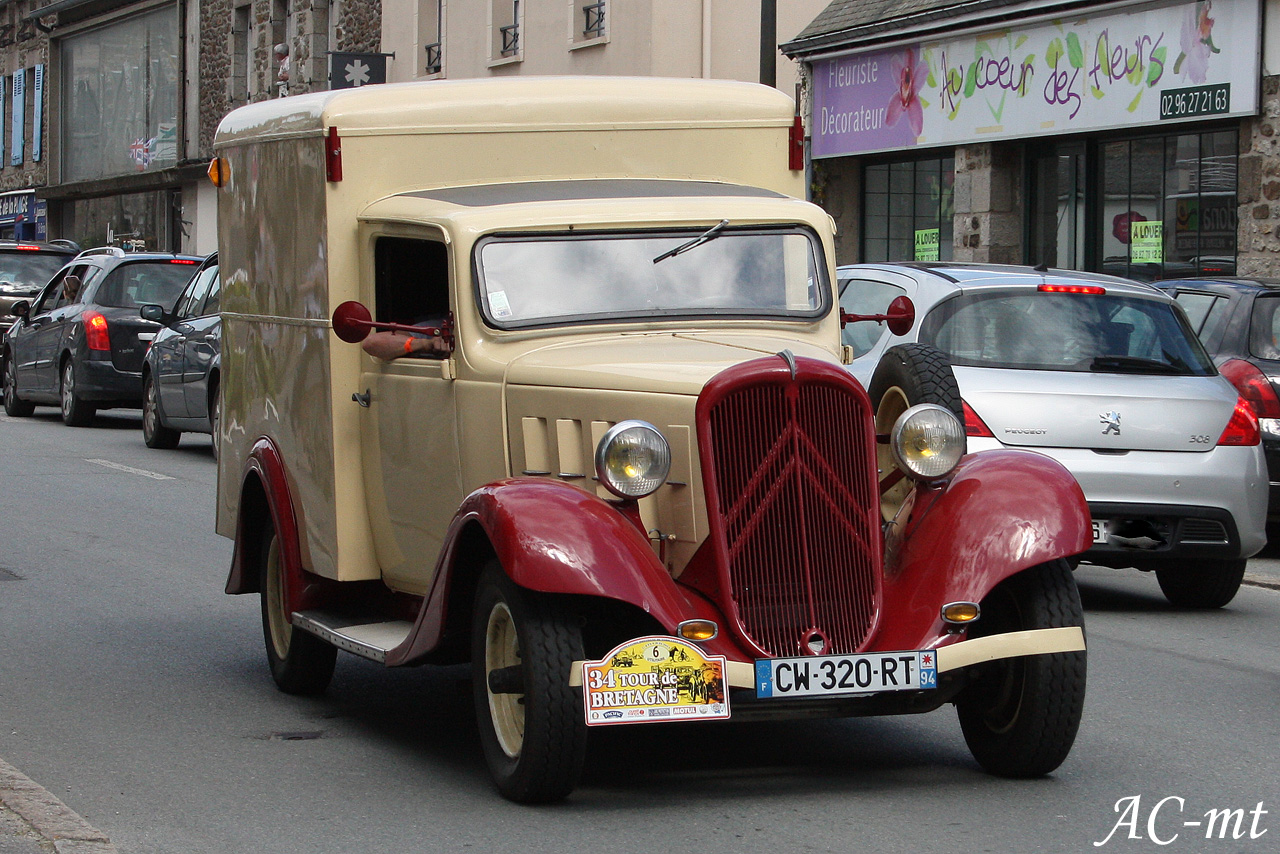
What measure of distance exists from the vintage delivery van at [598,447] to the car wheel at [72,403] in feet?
44.5

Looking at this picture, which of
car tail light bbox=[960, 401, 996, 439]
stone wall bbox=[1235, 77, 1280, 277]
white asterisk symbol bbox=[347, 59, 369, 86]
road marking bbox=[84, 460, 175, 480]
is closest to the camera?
car tail light bbox=[960, 401, 996, 439]

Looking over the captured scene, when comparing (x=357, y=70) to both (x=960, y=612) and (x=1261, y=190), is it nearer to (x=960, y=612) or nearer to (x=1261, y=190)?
(x=1261, y=190)

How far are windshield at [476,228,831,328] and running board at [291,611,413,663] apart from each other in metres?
1.18

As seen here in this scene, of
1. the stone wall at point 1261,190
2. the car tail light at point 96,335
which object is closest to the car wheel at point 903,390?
the stone wall at point 1261,190

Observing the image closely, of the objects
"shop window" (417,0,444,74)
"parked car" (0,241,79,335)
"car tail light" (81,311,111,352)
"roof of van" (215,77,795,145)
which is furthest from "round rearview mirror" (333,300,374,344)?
"shop window" (417,0,444,74)

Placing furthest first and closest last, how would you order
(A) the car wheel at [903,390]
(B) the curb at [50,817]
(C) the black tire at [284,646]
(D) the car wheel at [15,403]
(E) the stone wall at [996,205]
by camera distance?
(D) the car wheel at [15,403] < (E) the stone wall at [996,205] < (C) the black tire at [284,646] < (A) the car wheel at [903,390] < (B) the curb at [50,817]

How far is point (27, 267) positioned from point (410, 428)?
21674 mm

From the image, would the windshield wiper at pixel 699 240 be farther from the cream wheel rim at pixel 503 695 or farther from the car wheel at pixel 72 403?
the car wheel at pixel 72 403

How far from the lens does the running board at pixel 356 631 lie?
683 centimetres

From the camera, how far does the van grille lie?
230 inches

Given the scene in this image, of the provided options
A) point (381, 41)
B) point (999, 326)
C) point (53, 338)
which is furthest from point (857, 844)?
point (381, 41)

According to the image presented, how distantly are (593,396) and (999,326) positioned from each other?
4.25 meters

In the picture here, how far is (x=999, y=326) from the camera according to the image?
1000 cm

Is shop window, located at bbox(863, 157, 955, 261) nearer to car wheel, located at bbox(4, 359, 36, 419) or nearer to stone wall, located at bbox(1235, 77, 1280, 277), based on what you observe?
stone wall, located at bbox(1235, 77, 1280, 277)
